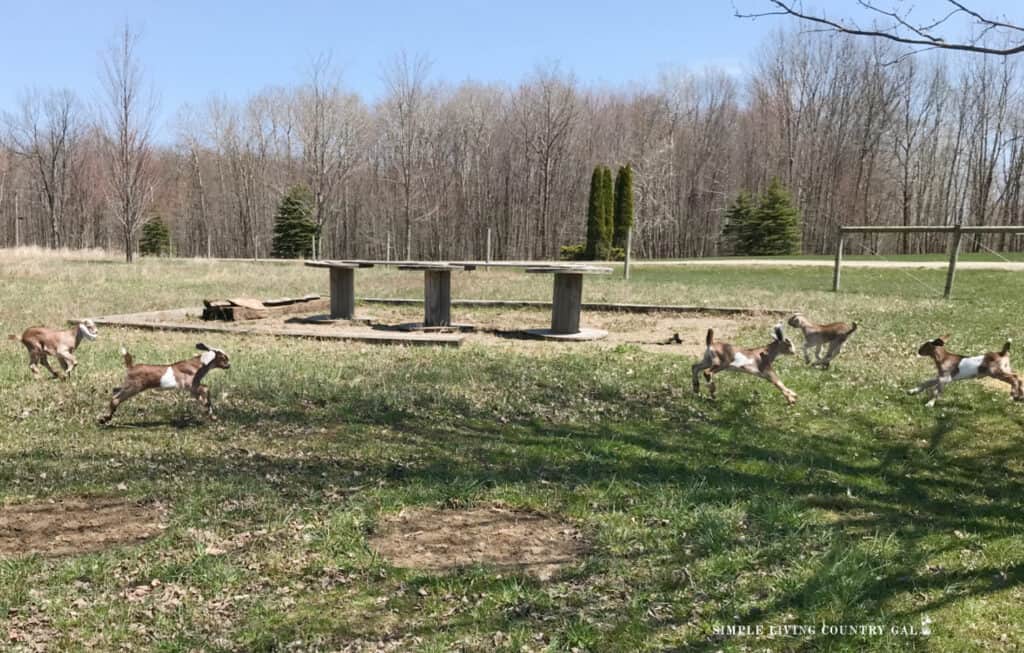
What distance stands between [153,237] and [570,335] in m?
44.5

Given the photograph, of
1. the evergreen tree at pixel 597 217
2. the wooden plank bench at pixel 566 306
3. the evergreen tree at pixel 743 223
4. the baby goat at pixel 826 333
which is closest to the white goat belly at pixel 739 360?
the baby goat at pixel 826 333

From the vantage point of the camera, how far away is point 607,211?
4069 centimetres

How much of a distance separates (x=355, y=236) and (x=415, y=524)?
49.5 metres

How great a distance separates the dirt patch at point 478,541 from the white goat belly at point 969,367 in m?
3.77

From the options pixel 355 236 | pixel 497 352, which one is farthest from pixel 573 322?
pixel 355 236

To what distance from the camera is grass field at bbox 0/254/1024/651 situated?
2.80m

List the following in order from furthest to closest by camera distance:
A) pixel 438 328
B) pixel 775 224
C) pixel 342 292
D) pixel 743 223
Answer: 1. pixel 743 223
2. pixel 775 224
3. pixel 342 292
4. pixel 438 328

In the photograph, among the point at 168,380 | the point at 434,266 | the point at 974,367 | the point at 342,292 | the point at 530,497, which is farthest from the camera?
the point at 342,292

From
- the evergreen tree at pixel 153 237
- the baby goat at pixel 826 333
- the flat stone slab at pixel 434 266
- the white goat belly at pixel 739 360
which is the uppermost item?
the evergreen tree at pixel 153 237

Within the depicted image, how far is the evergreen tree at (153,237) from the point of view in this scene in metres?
47.0

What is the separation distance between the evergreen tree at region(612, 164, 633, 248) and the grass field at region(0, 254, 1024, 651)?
110ft

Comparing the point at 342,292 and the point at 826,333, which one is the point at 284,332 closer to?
the point at 342,292

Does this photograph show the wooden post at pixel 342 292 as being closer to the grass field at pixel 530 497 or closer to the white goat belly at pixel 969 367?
the grass field at pixel 530 497

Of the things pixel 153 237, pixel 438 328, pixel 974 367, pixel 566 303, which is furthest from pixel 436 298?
pixel 153 237
